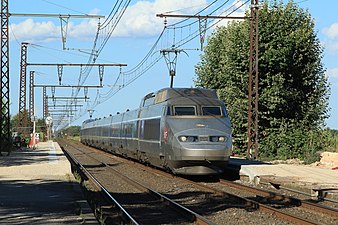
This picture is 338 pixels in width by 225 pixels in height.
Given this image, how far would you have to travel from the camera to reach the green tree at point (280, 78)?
37.7 meters

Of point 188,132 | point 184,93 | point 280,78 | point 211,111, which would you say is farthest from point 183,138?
point 280,78

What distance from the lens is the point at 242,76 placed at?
126 feet

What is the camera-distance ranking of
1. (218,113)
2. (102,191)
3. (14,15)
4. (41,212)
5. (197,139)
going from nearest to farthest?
(41,212), (102,191), (197,139), (218,113), (14,15)

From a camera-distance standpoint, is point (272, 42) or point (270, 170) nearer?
point (270, 170)

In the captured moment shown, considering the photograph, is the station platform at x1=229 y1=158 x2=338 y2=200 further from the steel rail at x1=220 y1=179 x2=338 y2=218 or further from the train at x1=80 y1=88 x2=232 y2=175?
the train at x1=80 y1=88 x2=232 y2=175

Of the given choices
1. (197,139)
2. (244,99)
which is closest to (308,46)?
(244,99)

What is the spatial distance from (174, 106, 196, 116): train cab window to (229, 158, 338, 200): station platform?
114 inches

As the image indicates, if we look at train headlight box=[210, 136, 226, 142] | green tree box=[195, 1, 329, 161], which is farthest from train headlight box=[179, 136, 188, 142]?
green tree box=[195, 1, 329, 161]

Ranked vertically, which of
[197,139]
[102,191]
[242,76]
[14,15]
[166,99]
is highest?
[14,15]

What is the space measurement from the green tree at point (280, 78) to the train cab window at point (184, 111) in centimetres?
1512

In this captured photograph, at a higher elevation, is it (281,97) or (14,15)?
(14,15)

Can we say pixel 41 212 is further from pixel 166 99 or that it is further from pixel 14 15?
pixel 14 15

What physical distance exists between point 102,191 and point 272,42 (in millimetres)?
22815

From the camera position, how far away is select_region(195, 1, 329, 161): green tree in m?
37.7
